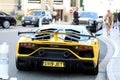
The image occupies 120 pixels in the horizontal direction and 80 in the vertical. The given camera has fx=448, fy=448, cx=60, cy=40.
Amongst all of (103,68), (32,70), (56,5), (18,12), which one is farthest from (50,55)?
(56,5)

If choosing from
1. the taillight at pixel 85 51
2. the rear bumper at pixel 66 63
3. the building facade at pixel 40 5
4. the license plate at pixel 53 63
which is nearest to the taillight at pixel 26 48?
the rear bumper at pixel 66 63

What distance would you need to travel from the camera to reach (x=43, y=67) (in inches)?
415

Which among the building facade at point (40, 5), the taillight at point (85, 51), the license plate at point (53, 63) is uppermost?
the taillight at point (85, 51)

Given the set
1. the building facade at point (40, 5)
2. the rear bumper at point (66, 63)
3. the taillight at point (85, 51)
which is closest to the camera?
the rear bumper at point (66, 63)

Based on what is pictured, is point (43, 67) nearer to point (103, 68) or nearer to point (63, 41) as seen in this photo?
point (63, 41)

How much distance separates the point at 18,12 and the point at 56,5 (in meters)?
12.5

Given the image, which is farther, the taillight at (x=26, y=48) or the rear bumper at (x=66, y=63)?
the taillight at (x=26, y=48)

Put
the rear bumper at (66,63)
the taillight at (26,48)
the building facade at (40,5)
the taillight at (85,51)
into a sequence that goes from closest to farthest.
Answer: the rear bumper at (66,63) < the taillight at (85,51) < the taillight at (26,48) < the building facade at (40,5)

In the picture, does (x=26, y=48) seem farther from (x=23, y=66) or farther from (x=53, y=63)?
(x=53, y=63)

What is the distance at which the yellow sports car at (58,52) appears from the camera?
34.1ft

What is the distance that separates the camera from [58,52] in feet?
34.4

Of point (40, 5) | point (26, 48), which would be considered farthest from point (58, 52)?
point (40, 5)

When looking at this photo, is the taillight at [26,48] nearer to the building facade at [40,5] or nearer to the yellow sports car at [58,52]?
the yellow sports car at [58,52]

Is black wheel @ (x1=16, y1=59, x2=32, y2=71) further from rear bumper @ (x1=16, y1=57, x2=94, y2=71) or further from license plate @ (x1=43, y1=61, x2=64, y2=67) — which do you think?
license plate @ (x1=43, y1=61, x2=64, y2=67)
